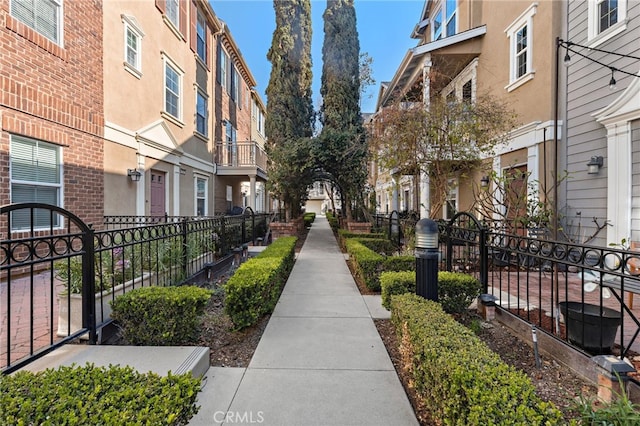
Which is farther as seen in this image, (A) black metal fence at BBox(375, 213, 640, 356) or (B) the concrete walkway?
(A) black metal fence at BBox(375, 213, 640, 356)

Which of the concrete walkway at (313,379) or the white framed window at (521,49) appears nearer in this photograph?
the concrete walkway at (313,379)

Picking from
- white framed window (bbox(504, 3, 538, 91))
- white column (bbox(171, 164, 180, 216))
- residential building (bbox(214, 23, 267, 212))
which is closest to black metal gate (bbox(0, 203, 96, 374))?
white column (bbox(171, 164, 180, 216))


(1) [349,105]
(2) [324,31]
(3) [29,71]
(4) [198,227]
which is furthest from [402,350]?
(2) [324,31]

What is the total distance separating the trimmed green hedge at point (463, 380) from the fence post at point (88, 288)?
9.57 ft

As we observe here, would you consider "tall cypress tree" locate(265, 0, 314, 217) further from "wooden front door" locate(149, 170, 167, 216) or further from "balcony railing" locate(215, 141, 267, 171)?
"wooden front door" locate(149, 170, 167, 216)

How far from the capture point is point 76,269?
3.12 m

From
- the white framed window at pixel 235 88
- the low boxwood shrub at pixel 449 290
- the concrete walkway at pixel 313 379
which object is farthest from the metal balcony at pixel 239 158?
the low boxwood shrub at pixel 449 290

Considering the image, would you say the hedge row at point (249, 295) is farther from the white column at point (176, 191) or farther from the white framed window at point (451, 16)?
the white framed window at point (451, 16)

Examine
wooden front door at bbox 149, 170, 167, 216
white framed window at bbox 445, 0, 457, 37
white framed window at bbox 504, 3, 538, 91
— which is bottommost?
wooden front door at bbox 149, 170, 167, 216

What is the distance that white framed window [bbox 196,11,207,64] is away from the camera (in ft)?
39.6

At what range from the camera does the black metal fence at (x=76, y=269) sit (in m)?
2.38

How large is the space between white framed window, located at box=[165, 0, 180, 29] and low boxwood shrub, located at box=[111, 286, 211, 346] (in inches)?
405

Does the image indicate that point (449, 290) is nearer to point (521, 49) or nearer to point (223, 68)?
point (521, 49)

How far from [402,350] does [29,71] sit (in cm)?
755
